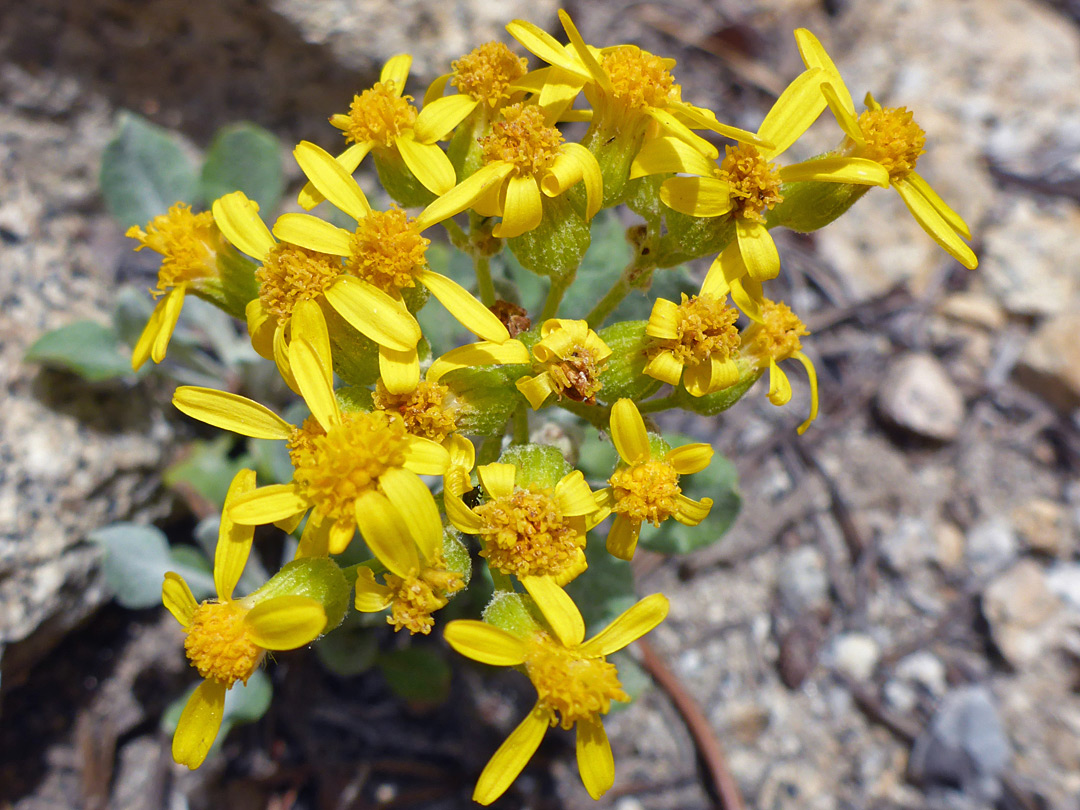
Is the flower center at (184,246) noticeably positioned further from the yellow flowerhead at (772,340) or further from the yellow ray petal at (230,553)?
the yellow flowerhead at (772,340)

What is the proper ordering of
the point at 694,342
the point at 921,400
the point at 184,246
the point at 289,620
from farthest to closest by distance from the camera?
the point at 921,400 < the point at 184,246 < the point at 694,342 < the point at 289,620

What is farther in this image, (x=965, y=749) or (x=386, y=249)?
(x=965, y=749)

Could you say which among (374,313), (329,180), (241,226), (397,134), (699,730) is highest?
(397,134)

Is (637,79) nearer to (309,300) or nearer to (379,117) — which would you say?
(379,117)

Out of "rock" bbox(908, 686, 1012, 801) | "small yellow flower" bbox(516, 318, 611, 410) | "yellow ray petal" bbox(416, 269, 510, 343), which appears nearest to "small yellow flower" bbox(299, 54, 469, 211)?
"yellow ray petal" bbox(416, 269, 510, 343)

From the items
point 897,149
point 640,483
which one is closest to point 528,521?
point 640,483

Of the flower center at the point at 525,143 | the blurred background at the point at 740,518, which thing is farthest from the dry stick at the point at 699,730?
the flower center at the point at 525,143

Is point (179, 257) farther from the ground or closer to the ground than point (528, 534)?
closer to the ground

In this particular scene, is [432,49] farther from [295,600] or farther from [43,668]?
[43,668]
